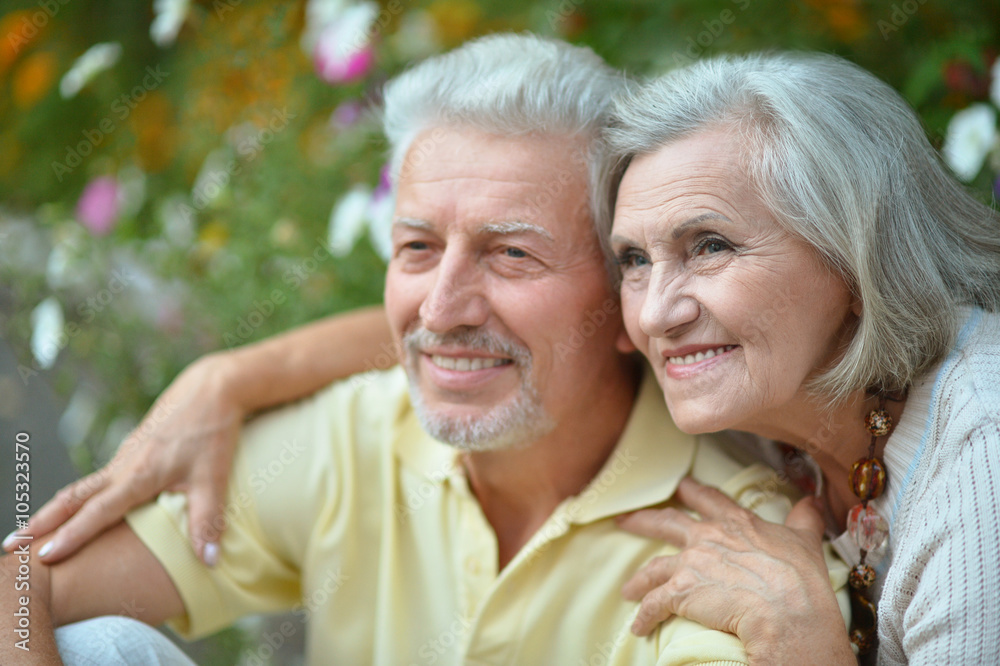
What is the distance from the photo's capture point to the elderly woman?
5.41 ft

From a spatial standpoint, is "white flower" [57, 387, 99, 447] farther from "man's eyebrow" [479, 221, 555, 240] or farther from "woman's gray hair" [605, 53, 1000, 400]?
"woman's gray hair" [605, 53, 1000, 400]

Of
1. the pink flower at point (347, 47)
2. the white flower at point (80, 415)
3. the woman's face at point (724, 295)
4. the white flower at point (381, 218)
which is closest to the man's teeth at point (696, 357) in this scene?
the woman's face at point (724, 295)

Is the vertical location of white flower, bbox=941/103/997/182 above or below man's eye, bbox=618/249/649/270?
below

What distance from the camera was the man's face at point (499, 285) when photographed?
2031mm

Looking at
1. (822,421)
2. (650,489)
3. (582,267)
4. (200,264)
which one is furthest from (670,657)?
(200,264)

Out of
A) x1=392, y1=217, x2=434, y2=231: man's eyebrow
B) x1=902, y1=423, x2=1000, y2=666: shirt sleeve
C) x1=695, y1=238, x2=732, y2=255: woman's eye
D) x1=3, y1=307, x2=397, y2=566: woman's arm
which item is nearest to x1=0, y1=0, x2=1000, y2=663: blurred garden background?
x1=3, y1=307, x2=397, y2=566: woman's arm

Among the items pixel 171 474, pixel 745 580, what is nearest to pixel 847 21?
pixel 745 580

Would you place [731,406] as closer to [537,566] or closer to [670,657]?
[670,657]

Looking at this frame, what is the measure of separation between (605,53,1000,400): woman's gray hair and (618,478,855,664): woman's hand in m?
0.34

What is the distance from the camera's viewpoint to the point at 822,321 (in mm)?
1768

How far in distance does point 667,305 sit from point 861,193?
1.44ft

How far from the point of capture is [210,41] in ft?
12.5

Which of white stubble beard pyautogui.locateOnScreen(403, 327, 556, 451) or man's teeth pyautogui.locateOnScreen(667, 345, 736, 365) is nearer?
man's teeth pyautogui.locateOnScreen(667, 345, 736, 365)

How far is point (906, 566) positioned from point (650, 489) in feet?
2.03
